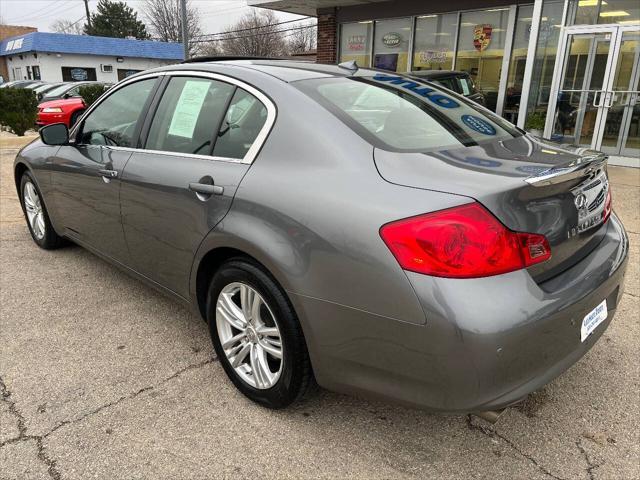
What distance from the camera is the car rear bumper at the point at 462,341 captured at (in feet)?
5.47

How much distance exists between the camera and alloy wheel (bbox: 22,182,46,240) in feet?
14.5

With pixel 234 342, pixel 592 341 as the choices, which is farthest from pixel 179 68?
pixel 592 341

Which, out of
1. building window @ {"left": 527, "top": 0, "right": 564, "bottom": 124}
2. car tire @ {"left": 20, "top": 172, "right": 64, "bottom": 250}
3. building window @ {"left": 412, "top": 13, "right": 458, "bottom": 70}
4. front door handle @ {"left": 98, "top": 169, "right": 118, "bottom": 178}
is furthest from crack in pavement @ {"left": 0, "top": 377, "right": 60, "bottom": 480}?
building window @ {"left": 412, "top": 13, "right": 458, "bottom": 70}

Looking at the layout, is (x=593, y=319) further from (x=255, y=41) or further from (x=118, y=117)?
(x=255, y=41)

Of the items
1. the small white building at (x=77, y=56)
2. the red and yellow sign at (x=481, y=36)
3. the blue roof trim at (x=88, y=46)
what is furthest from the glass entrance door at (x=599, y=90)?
the blue roof trim at (x=88, y=46)

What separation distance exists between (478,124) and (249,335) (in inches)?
62.2

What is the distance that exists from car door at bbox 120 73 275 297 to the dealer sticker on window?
1.55m

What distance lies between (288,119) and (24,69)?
45.9 m

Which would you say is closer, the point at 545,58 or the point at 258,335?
the point at 258,335

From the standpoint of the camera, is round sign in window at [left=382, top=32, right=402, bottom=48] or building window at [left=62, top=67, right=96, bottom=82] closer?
round sign in window at [left=382, top=32, right=402, bottom=48]

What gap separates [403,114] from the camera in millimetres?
2412

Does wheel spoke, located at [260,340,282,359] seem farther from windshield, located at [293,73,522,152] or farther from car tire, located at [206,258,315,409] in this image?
windshield, located at [293,73,522,152]

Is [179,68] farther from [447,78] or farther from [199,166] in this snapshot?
[447,78]

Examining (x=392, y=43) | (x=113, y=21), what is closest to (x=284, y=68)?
(x=392, y=43)
